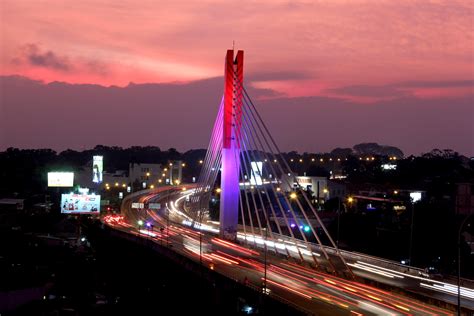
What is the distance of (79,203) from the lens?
51188mm

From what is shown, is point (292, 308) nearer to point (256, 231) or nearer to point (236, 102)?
point (236, 102)

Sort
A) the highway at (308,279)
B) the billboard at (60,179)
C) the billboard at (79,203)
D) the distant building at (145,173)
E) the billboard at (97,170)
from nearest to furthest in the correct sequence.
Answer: the highway at (308,279)
the billboard at (79,203)
the billboard at (60,179)
the billboard at (97,170)
the distant building at (145,173)

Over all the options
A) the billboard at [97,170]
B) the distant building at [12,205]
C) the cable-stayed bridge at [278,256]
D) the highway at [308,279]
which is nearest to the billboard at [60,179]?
the distant building at [12,205]

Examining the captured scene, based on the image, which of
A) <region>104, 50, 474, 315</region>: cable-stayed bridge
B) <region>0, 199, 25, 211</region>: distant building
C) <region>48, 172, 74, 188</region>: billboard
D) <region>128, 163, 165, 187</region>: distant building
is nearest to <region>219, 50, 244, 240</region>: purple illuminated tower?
<region>104, 50, 474, 315</region>: cable-stayed bridge

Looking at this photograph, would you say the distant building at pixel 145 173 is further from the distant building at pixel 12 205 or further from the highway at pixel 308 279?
the highway at pixel 308 279

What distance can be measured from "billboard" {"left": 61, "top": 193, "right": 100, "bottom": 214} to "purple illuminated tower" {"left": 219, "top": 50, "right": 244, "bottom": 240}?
71.1 feet

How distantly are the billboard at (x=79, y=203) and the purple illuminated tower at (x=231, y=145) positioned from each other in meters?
21.7

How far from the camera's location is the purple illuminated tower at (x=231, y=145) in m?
31.4

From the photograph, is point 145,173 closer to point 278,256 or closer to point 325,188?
point 325,188

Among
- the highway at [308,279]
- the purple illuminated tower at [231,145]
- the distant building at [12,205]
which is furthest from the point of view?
the distant building at [12,205]

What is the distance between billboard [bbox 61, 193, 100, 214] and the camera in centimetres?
5081

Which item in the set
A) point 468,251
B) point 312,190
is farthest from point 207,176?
point 312,190

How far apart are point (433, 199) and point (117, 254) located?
25452 millimetres

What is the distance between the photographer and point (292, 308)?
15898 millimetres
